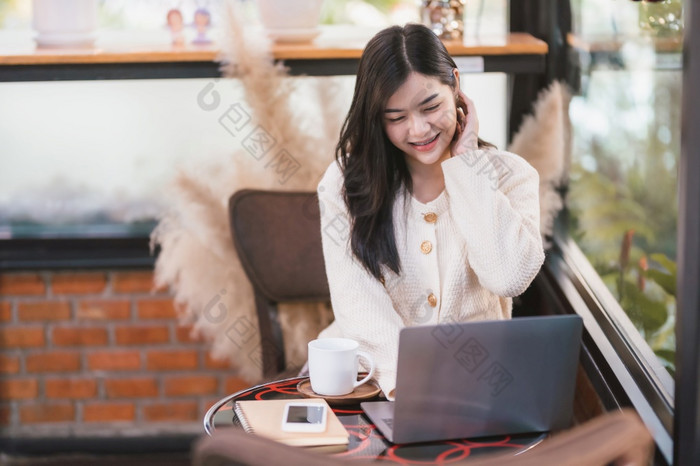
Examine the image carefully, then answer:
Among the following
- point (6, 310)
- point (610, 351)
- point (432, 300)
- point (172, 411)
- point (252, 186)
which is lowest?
point (172, 411)

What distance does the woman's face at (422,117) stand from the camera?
167 cm

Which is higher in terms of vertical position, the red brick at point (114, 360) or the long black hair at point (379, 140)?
the long black hair at point (379, 140)

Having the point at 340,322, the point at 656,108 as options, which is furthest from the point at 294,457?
the point at 656,108

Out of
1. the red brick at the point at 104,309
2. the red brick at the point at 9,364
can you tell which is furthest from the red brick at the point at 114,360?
the red brick at the point at 9,364

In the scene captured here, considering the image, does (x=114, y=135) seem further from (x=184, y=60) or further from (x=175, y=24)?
(x=184, y=60)

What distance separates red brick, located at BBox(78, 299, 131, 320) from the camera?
279 cm

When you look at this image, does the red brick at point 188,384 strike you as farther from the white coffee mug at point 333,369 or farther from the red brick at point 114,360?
the white coffee mug at point 333,369

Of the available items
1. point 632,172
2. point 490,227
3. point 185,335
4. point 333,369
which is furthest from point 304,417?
point 185,335

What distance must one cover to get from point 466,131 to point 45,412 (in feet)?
5.98

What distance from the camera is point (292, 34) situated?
2.38 meters

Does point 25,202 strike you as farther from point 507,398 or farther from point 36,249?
point 507,398

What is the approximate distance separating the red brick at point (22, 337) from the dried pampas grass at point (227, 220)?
56 cm

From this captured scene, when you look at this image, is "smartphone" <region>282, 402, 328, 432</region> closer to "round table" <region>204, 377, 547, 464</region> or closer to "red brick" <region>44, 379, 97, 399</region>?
"round table" <region>204, 377, 547, 464</region>

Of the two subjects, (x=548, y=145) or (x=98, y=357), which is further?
(x=98, y=357)
